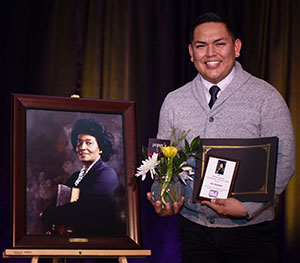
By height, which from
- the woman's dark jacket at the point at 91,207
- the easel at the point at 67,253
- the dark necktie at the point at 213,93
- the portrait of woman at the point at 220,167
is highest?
the dark necktie at the point at 213,93

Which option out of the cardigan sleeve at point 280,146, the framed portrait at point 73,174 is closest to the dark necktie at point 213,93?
the cardigan sleeve at point 280,146

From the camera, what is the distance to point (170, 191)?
2.01 metres

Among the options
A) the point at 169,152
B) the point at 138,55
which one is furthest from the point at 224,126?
the point at 138,55

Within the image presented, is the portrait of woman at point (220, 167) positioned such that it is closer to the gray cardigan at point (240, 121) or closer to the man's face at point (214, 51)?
the gray cardigan at point (240, 121)

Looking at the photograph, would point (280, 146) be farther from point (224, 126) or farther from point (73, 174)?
point (73, 174)

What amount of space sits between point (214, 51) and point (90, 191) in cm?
94

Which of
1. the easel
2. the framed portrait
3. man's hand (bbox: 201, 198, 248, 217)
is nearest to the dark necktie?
the framed portrait

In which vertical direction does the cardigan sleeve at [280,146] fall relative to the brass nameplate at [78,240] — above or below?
above

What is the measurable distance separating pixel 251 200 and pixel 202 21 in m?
0.97

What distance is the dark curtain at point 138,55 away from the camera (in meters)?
2.98

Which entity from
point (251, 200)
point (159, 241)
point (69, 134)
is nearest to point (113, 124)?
point (69, 134)

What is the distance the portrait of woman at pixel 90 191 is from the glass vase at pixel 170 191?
0.74ft

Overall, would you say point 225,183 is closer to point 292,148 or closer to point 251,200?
point 251,200

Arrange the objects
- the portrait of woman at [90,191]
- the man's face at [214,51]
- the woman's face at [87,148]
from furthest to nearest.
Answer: the man's face at [214,51], the woman's face at [87,148], the portrait of woman at [90,191]
